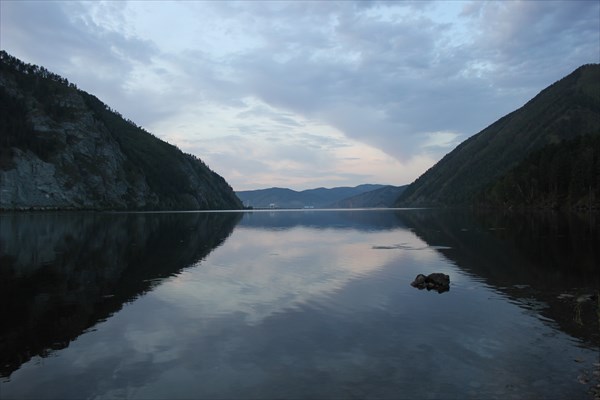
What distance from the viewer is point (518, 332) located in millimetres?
23594

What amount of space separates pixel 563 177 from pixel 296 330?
569ft

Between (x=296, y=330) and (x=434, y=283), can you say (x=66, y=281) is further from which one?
(x=434, y=283)

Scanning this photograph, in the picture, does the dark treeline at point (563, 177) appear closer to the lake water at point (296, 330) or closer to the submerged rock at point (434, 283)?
the lake water at point (296, 330)

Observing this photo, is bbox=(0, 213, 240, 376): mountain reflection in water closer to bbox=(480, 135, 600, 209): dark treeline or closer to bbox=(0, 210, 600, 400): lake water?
bbox=(0, 210, 600, 400): lake water

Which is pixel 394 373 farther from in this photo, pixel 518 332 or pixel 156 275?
pixel 156 275

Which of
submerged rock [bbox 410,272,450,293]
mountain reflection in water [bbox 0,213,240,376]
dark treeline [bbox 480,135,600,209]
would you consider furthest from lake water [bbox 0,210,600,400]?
dark treeline [bbox 480,135,600,209]

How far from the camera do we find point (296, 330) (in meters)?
24.5

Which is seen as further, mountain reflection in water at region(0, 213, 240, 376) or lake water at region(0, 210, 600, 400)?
mountain reflection in water at region(0, 213, 240, 376)

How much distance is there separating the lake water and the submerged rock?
47.7 inches

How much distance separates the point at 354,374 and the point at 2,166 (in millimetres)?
225326

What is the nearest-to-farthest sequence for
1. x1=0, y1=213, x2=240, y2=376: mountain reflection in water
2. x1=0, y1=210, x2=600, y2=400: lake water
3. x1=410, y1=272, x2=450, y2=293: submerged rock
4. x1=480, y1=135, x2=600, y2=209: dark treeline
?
x1=0, y1=210, x2=600, y2=400: lake water, x1=0, y1=213, x2=240, y2=376: mountain reflection in water, x1=410, y1=272, x2=450, y2=293: submerged rock, x1=480, y1=135, x2=600, y2=209: dark treeline

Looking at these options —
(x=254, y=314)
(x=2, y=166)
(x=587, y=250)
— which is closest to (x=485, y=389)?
(x=254, y=314)

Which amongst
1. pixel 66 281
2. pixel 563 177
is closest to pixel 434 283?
pixel 66 281

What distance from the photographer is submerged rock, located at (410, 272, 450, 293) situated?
3612 centimetres
